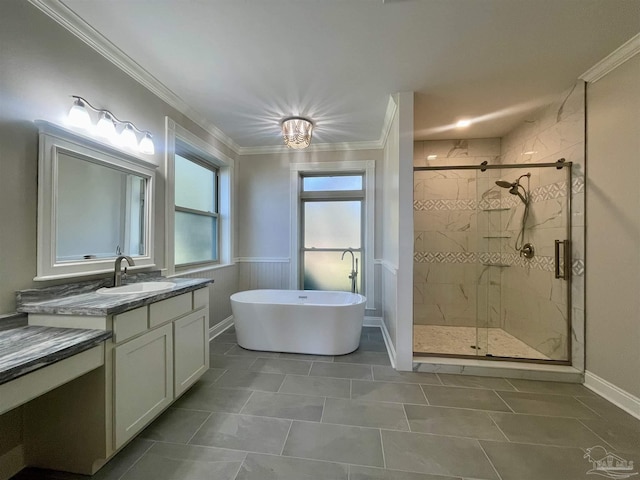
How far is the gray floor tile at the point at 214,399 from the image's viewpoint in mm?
1813

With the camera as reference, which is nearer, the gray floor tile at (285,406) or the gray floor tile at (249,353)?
the gray floor tile at (285,406)

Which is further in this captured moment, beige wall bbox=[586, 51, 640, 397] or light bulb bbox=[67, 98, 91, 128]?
beige wall bbox=[586, 51, 640, 397]

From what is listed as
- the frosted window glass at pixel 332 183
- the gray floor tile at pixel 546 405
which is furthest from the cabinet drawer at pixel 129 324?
the frosted window glass at pixel 332 183

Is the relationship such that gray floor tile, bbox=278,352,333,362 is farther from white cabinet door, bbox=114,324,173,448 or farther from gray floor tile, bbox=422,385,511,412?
white cabinet door, bbox=114,324,173,448

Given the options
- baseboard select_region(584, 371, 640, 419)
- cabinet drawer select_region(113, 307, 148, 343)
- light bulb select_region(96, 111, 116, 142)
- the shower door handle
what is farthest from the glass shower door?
light bulb select_region(96, 111, 116, 142)

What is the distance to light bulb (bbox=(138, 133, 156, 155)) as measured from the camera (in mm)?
2092

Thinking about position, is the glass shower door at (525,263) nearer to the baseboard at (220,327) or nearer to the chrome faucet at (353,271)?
the chrome faucet at (353,271)

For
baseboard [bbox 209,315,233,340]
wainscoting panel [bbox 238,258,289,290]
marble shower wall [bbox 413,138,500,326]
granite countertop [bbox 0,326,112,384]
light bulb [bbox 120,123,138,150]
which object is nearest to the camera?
granite countertop [bbox 0,326,112,384]

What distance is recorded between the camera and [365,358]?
2.60 m

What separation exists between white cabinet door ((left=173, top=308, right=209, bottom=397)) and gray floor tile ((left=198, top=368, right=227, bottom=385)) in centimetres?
14

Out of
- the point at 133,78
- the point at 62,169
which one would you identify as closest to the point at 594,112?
the point at 133,78

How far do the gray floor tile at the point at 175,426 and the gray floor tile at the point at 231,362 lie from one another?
63 centimetres

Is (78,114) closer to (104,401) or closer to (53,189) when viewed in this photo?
(53,189)

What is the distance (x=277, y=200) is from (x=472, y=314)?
124 inches
